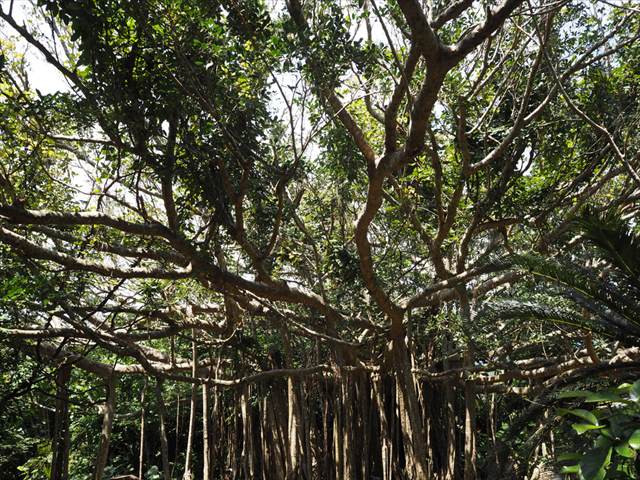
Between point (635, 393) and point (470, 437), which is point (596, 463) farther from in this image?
point (470, 437)

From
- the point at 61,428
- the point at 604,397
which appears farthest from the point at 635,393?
the point at 61,428

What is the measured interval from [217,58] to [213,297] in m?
4.04

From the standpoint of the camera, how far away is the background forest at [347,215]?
135 inches

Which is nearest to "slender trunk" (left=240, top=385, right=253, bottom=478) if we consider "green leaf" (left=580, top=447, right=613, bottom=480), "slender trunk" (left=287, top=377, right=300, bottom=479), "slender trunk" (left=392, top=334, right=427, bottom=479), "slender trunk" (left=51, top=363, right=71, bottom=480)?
"slender trunk" (left=287, top=377, right=300, bottom=479)

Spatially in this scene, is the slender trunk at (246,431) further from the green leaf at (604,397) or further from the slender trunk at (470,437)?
the green leaf at (604,397)

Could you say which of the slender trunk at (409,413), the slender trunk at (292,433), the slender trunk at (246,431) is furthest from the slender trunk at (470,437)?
the slender trunk at (246,431)

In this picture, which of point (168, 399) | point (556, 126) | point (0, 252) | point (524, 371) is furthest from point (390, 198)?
point (168, 399)


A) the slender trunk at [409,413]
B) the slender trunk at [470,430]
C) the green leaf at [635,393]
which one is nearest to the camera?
the green leaf at [635,393]

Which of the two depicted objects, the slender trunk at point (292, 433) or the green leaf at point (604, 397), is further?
the slender trunk at point (292, 433)

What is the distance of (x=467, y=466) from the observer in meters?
5.95

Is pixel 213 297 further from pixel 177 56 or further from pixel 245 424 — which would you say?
pixel 177 56

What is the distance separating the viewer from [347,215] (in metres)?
6.98

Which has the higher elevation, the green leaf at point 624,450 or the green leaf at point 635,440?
the green leaf at point 635,440

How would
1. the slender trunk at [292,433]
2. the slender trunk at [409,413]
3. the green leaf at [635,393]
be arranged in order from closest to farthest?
the green leaf at [635,393] → the slender trunk at [409,413] → the slender trunk at [292,433]
